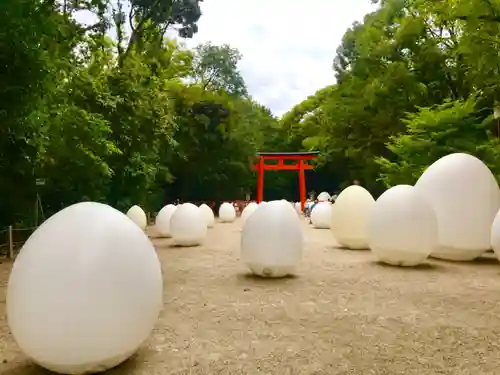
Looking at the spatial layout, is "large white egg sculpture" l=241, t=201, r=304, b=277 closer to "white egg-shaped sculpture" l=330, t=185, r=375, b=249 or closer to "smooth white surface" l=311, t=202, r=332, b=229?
"white egg-shaped sculpture" l=330, t=185, r=375, b=249

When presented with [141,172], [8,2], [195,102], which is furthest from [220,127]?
[8,2]

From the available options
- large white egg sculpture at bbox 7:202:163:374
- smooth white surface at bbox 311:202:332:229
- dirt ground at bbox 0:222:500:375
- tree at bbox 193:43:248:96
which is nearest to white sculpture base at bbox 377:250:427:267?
dirt ground at bbox 0:222:500:375

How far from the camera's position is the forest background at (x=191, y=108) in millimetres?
11367

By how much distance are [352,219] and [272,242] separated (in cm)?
541

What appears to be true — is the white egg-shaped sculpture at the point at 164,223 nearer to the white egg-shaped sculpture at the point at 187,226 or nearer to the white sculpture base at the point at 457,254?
the white egg-shaped sculpture at the point at 187,226

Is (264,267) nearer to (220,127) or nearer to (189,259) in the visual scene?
(189,259)

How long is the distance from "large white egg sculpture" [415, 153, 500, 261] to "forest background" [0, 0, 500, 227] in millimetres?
2397

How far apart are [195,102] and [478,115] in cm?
2007

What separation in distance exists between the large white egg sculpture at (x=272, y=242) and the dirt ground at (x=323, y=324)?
0.23m

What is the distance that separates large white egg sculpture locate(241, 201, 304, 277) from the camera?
31.1 ft

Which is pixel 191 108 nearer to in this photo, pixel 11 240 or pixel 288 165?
pixel 288 165

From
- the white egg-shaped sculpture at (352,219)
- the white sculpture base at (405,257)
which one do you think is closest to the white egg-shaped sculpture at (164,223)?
the white egg-shaped sculpture at (352,219)

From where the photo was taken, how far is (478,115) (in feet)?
52.1

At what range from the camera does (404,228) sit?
A: 35.4ft
